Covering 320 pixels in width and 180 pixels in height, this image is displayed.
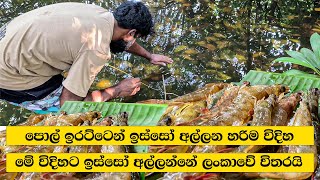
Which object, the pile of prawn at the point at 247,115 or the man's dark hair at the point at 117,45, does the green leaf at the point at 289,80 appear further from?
the man's dark hair at the point at 117,45

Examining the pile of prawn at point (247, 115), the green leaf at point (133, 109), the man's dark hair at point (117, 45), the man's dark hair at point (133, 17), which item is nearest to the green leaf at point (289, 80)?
the pile of prawn at point (247, 115)

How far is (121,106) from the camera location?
2828mm

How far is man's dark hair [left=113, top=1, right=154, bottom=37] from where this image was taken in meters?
3.59

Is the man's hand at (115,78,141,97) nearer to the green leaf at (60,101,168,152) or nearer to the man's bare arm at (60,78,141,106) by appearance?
the man's bare arm at (60,78,141,106)

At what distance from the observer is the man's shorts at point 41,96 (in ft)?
12.7

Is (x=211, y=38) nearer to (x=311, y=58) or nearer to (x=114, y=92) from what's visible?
(x=311, y=58)

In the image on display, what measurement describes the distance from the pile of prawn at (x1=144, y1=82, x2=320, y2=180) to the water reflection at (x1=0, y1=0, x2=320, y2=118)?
2.61 metres

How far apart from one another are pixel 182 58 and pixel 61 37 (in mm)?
2594

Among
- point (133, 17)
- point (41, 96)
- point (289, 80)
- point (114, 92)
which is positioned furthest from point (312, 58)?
point (41, 96)

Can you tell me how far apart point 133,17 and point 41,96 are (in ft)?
3.91

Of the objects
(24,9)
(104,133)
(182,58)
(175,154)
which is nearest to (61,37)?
(104,133)

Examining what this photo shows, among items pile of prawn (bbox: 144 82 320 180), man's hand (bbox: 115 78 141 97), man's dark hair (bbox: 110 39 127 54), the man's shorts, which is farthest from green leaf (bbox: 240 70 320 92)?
the man's shorts

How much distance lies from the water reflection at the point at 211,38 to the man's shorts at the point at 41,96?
1185 millimetres

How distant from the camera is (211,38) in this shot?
6234mm
